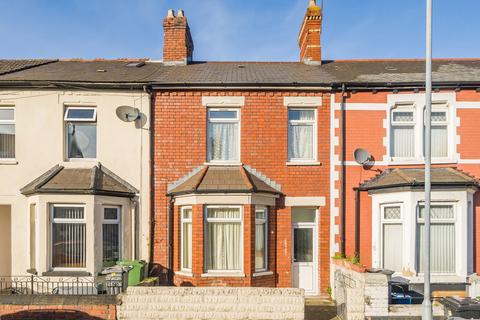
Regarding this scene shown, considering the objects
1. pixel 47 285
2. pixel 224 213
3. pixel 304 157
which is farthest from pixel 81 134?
pixel 304 157

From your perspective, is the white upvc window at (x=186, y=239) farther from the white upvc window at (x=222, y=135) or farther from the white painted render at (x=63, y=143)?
the white upvc window at (x=222, y=135)

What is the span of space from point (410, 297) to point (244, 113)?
6460 mm

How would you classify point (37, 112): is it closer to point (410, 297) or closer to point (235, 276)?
point (235, 276)

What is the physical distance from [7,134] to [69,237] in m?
3.68

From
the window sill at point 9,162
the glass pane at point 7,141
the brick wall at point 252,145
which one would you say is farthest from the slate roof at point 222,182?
the glass pane at point 7,141

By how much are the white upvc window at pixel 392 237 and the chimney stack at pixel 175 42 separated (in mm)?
8282

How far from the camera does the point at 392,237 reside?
1096cm

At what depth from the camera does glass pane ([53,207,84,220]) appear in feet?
35.1

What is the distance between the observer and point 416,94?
11.4 m

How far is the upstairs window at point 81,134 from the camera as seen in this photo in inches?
454

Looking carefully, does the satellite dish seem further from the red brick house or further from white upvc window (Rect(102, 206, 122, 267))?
white upvc window (Rect(102, 206, 122, 267))

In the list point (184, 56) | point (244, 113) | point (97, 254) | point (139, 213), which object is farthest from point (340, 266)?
point (184, 56)

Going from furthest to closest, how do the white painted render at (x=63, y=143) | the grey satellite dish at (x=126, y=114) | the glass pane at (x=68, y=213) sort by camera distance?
the grey satellite dish at (x=126, y=114) → the white painted render at (x=63, y=143) → the glass pane at (x=68, y=213)

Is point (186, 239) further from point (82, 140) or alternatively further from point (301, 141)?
point (301, 141)
